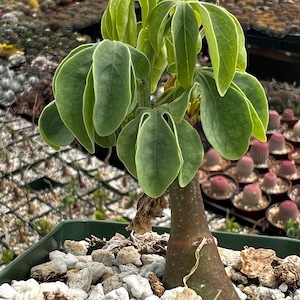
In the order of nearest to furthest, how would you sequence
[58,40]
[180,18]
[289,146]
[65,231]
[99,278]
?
[180,18], [99,278], [65,231], [289,146], [58,40]

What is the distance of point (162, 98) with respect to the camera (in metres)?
0.68

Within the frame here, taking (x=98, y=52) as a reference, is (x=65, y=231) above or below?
below

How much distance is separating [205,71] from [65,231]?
15.5 inches

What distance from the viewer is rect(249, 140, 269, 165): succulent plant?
→ 7.32 feet

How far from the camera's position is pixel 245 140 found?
2.05 feet

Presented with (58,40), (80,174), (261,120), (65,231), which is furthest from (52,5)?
(261,120)

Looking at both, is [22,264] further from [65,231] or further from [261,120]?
[261,120]

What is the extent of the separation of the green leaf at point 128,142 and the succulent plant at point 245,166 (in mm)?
1539

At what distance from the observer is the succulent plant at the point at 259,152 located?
7.32 ft

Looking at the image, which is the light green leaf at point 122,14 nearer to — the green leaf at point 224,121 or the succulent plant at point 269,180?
the green leaf at point 224,121

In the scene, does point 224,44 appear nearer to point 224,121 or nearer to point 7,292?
point 224,121

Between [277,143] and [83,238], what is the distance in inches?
60.0

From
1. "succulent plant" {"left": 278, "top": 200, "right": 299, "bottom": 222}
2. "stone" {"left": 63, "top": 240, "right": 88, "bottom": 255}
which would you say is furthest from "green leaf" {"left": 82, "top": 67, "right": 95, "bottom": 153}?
"succulent plant" {"left": 278, "top": 200, "right": 299, "bottom": 222}

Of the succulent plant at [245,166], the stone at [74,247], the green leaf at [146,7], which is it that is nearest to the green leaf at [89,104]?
the green leaf at [146,7]
